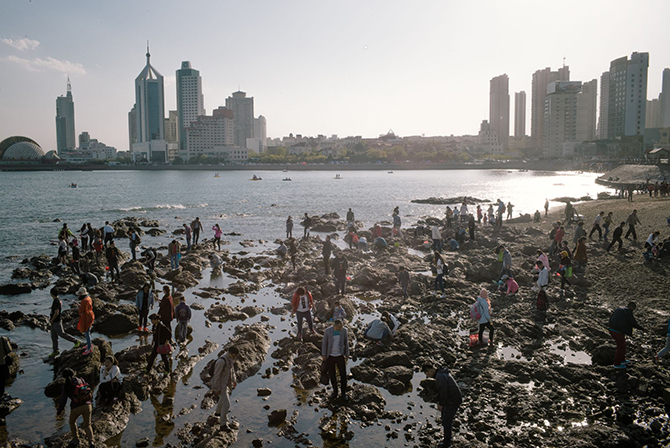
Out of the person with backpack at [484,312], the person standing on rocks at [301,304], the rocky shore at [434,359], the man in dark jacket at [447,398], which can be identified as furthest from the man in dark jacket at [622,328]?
the person standing on rocks at [301,304]

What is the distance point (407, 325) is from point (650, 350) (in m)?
5.89

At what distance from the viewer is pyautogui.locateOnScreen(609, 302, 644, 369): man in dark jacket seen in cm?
1000

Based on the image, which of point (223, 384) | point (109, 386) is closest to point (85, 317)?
point (109, 386)

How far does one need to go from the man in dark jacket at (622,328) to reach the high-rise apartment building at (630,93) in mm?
191216

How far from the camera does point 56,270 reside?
23125mm

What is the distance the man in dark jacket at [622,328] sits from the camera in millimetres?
10000

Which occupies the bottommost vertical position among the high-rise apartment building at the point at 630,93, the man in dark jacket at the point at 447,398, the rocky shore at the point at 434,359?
the rocky shore at the point at 434,359

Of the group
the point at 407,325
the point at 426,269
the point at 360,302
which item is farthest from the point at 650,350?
the point at 426,269

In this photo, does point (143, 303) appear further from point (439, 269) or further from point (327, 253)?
point (439, 269)

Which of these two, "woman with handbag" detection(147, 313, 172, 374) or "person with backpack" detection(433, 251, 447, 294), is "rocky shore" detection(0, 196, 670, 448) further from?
"person with backpack" detection(433, 251, 447, 294)

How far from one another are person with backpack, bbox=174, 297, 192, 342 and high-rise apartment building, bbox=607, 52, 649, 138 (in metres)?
195

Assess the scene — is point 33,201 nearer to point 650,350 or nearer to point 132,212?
point 132,212

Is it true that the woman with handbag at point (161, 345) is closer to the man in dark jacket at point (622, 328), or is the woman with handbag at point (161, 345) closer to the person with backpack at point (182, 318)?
the person with backpack at point (182, 318)

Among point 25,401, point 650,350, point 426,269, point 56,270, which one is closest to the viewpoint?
point 25,401
